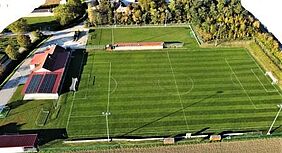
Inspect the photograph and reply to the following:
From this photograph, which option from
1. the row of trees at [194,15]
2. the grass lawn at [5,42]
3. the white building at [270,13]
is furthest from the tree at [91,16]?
the white building at [270,13]

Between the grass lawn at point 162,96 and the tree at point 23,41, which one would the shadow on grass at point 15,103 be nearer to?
the grass lawn at point 162,96

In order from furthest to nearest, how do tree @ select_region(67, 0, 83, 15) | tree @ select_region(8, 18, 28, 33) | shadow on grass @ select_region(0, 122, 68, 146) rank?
tree @ select_region(67, 0, 83, 15), tree @ select_region(8, 18, 28, 33), shadow on grass @ select_region(0, 122, 68, 146)

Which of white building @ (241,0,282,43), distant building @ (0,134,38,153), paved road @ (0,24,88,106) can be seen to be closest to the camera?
white building @ (241,0,282,43)

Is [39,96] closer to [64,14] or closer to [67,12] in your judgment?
[64,14]

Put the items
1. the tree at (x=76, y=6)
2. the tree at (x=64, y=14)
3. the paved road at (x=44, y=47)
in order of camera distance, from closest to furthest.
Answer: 1. the paved road at (x=44, y=47)
2. the tree at (x=64, y=14)
3. the tree at (x=76, y=6)

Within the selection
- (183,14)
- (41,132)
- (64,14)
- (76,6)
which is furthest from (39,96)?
(183,14)

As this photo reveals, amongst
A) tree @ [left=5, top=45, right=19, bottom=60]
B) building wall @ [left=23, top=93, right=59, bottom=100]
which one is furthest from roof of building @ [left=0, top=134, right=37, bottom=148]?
tree @ [left=5, top=45, right=19, bottom=60]

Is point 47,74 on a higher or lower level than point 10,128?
higher

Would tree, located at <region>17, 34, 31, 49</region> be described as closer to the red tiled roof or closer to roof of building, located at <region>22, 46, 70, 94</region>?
roof of building, located at <region>22, 46, 70, 94</region>
